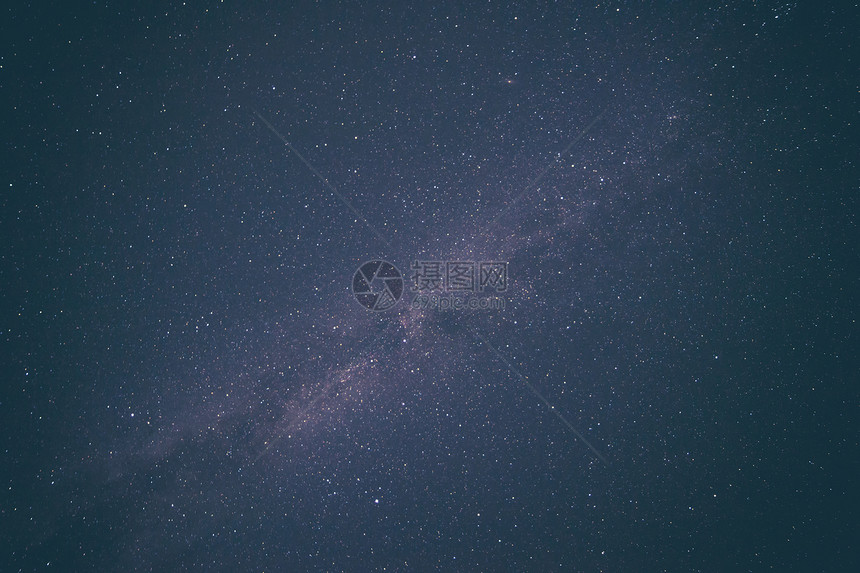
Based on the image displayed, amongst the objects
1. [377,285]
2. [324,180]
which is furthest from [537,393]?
[324,180]

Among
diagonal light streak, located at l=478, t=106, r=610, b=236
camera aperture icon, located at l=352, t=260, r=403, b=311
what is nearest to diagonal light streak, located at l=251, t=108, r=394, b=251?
camera aperture icon, located at l=352, t=260, r=403, b=311

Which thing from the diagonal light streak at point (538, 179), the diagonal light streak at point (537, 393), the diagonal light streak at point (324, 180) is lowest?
the diagonal light streak at point (537, 393)

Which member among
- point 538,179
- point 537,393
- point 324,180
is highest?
point 324,180

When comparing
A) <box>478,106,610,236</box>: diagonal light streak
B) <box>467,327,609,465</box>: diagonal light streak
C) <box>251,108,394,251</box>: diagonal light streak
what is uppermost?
<box>251,108,394,251</box>: diagonal light streak

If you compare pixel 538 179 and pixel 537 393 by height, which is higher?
pixel 538 179

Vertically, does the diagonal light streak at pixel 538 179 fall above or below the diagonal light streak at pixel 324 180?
below

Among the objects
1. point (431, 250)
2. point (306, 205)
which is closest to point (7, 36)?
point (306, 205)

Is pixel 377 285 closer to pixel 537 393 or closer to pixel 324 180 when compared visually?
pixel 324 180

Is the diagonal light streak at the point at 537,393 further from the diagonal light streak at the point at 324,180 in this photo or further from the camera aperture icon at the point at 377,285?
the diagonal light streak at the point at 324,180

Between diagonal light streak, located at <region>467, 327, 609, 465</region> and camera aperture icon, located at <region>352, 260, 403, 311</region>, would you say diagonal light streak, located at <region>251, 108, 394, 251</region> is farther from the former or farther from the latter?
diagonal light streak, located at <region>467, 327, 609, 465</region>

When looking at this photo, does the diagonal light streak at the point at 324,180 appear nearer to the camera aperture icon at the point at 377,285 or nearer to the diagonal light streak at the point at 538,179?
the camera aperture icon at the point at 377,285

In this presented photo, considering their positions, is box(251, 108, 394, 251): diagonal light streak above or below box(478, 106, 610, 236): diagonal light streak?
above

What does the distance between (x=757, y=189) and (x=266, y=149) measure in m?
1.40

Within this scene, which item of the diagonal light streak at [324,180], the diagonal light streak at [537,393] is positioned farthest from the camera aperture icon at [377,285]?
the diagonal light streak at [537,393]
